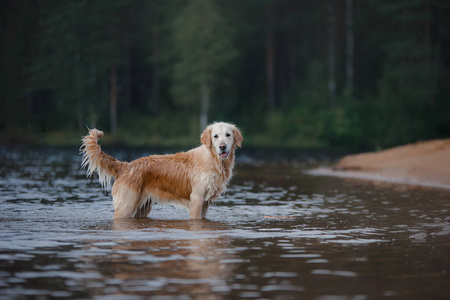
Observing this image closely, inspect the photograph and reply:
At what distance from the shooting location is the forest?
52.5 m

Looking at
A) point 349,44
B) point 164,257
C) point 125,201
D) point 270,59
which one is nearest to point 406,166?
point 125,201

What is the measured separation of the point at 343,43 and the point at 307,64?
604cm

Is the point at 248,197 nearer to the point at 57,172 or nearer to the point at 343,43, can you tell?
the point at 57,172

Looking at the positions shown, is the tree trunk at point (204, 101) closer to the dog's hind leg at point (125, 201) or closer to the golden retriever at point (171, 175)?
the golden retriever at point (171, 175)

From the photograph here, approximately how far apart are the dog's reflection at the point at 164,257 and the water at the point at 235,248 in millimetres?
14

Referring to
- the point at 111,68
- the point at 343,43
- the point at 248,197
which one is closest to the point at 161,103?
the point at 111,68

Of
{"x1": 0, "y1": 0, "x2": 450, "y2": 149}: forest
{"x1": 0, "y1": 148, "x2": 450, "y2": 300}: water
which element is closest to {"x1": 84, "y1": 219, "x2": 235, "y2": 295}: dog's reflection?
{"x1": 0, "y1": 148, "x2": 450, "y2": 300}: water

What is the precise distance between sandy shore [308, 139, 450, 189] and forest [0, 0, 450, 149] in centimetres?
2079

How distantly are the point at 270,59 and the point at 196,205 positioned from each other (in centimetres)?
5262

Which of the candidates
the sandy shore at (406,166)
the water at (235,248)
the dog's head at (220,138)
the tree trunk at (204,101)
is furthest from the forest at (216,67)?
the dog's head at (220,138)

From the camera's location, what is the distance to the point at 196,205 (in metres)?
12.6

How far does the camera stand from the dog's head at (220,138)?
12.4 meters

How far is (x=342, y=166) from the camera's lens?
28.1 m

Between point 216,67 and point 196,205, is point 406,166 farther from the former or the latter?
point 216,67
